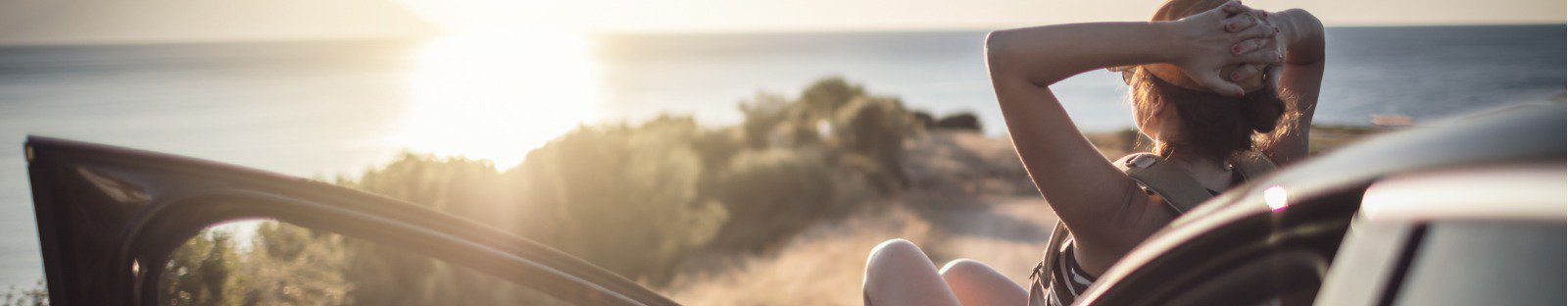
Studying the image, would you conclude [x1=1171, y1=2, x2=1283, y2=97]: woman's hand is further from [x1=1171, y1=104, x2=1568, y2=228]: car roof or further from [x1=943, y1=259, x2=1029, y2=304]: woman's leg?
[x1=943, y1=259, x2=1029, y2=304]: woman's leg

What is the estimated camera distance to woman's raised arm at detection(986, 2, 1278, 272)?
61.0 inches

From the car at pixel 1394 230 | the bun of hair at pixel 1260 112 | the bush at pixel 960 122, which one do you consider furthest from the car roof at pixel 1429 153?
the bush at pixel 960 122

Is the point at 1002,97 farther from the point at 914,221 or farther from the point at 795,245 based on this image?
the point at 914,221

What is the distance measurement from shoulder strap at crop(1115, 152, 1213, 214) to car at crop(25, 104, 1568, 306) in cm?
39

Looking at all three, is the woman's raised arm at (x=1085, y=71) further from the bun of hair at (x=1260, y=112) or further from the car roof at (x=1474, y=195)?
the car roof at (x=1474, y=195)

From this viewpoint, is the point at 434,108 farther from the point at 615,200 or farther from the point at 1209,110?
the point at 1209,110

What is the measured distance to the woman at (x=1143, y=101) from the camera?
61.2 inches

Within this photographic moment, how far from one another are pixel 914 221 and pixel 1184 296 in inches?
573

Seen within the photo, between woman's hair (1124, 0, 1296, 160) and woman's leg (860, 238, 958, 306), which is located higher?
woman's hair (1124, 0, 1296, 160)

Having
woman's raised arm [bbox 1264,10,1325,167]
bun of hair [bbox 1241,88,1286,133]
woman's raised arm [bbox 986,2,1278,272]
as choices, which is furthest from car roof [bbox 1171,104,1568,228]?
woman's raised arm [bbox 1264,10,1325,167]

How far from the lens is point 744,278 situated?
12.0m

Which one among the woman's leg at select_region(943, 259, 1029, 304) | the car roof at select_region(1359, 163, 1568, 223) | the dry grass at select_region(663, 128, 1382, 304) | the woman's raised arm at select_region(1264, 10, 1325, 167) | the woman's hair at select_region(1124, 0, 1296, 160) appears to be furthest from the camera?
the dry grass at select_region(663, 128, 1382, 304)

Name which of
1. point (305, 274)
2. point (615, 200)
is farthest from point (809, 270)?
point (305, 274)

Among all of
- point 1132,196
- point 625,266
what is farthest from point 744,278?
point 1132,196
